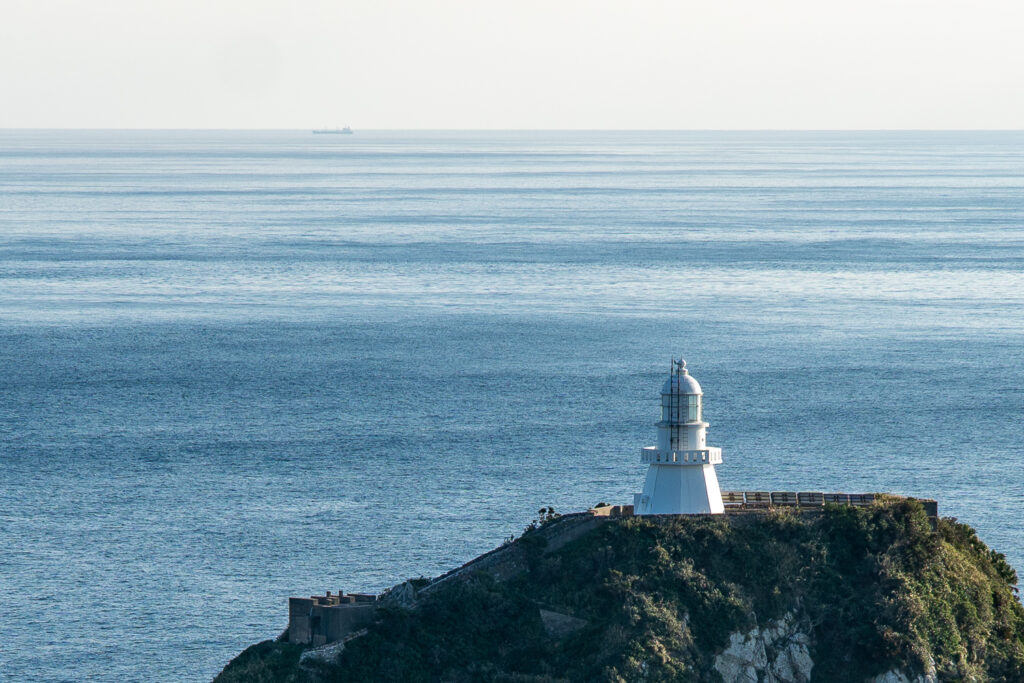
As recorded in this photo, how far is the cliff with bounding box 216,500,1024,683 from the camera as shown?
50031 millimetres

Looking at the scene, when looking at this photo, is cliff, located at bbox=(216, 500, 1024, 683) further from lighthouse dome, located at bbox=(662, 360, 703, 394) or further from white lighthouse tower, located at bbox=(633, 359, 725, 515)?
lighthouse dome, located at bbox=(662, 360, 703, 394)

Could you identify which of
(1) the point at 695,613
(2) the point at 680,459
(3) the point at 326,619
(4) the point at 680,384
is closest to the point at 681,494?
(2) the point at 680,459

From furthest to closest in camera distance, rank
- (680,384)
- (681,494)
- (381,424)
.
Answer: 1. (381,424)
2. (681,494)
3. (680,384)

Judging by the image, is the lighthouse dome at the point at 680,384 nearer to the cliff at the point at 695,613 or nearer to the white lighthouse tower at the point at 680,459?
the white lighthouse tower at the point at 680,459

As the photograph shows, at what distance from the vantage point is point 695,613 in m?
50.8

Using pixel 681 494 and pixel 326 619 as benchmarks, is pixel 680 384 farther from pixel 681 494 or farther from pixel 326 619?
pixel 326 619

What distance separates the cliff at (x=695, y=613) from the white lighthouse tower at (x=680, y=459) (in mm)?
726

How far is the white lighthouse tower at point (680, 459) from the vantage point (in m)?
51.5

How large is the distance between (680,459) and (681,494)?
1600 mm

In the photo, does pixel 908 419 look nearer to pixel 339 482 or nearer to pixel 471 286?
pixel 339 482

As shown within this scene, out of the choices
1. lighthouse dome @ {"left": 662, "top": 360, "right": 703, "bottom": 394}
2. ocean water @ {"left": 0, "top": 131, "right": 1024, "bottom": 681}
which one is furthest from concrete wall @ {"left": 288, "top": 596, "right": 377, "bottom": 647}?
ocean water @ {"left": 0, "top": 131, "right": 1024, "bottom": 681}

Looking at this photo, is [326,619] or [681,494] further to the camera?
[681,494]

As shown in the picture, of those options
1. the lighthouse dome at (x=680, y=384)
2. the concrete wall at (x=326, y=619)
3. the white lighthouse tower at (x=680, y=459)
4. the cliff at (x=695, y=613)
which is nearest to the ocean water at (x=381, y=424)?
the concrete wall at (x=326, y=619)

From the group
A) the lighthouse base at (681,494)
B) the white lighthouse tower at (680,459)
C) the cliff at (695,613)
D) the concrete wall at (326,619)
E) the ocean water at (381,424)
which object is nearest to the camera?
the cliff at (695,613)
